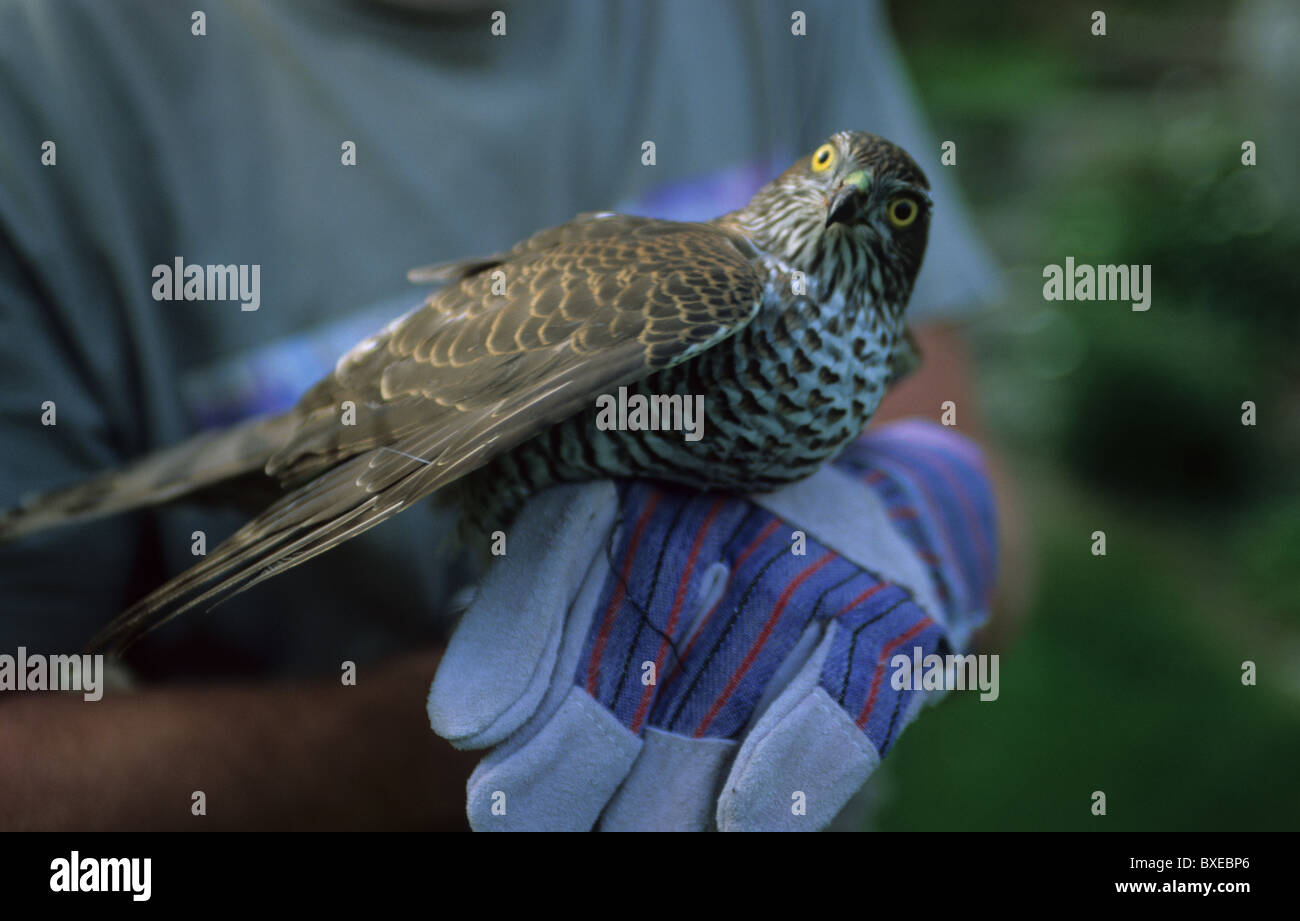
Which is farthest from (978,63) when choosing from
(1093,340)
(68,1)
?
(68,1)

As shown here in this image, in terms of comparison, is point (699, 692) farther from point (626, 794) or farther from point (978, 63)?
point (978, 63)
